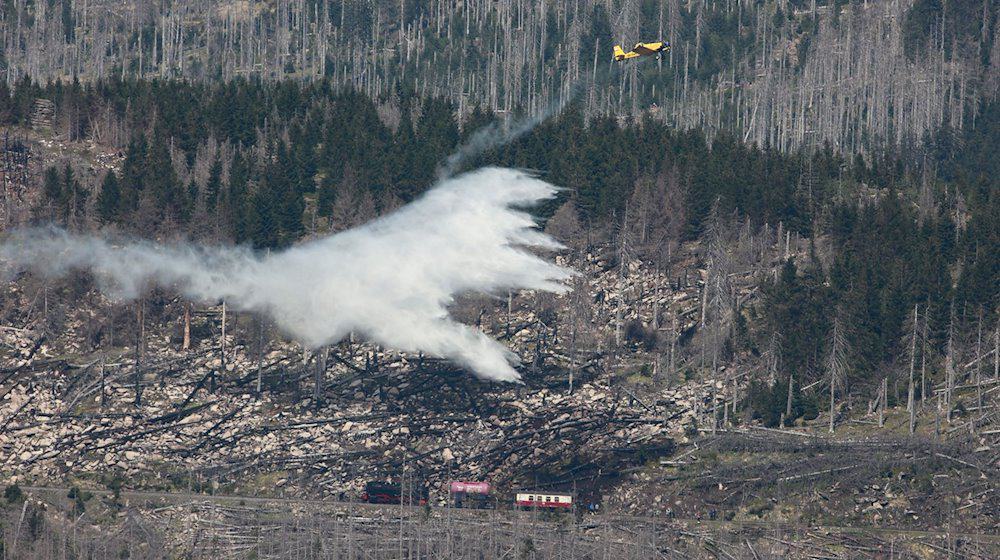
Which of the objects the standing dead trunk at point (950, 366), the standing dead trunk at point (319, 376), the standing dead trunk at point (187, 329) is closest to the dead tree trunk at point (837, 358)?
the standing dead trunk at point (950, 366)

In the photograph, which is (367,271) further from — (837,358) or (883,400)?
(883,400)

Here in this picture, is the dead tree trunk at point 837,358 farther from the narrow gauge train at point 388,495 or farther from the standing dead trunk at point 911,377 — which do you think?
the narrow gauge train at point 388,495

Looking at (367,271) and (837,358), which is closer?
(837,358)

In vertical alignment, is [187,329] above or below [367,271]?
below

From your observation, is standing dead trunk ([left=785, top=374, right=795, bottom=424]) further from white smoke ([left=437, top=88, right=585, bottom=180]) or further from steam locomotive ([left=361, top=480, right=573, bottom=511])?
white smoke ([left=437, top=88, right=585, bottom=180])

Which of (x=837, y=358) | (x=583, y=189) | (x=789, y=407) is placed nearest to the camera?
(x=789, y=407)

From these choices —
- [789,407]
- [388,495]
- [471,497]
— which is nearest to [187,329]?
[388,495]
